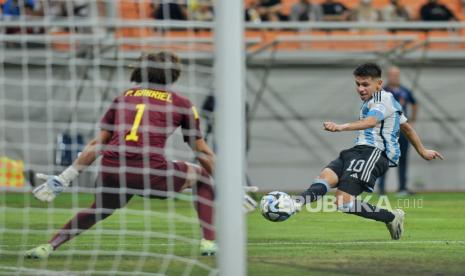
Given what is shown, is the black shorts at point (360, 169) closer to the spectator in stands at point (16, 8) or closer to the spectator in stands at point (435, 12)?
the spectator in stands at point (16, 8)

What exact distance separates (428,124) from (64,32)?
312 inches

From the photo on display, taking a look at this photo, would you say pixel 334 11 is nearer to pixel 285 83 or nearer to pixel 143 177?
pixel 285 83

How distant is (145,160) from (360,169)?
7.07 ft

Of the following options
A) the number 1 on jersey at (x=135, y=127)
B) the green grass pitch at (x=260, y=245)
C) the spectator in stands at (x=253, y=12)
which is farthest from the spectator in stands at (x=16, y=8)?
the number 1 on jersey at (x=135, y=127)

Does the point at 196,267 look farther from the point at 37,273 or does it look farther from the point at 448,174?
the point at 448,174

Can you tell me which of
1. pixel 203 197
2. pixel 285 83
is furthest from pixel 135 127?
pixel 285 83

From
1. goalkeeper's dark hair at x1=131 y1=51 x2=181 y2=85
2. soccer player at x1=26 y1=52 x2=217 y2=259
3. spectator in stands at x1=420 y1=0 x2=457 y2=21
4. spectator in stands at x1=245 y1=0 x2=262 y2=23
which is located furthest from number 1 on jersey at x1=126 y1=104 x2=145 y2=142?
spectator in stands at x1=420 y1=0 x2=457 y2=21

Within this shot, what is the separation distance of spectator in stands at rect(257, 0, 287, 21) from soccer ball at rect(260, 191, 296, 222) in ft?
37.6

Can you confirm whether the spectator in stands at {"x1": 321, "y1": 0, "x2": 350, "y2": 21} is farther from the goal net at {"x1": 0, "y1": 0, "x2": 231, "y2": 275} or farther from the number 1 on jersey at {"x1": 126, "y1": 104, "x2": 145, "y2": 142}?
the number 1 on jersey at {"x1": 126, "y1": 104, "x2": 145, "y2": 142}

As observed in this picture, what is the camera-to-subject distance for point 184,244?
9.99 m

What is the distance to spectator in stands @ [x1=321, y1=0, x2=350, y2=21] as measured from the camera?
67.4ft

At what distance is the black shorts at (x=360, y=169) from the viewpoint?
9.75 metres

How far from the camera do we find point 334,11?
20766 mm

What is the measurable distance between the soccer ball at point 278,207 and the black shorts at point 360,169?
2.12 feet
